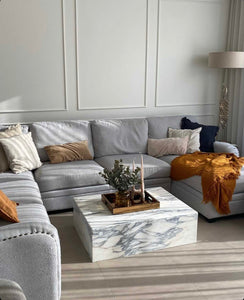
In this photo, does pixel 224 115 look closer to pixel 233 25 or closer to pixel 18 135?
pixel 233 25

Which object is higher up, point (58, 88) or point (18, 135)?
point (58, 88)

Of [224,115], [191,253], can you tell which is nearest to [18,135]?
[191,253]

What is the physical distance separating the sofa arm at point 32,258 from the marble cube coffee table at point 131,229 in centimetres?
54

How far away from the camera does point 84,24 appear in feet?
13.6

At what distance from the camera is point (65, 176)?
3.41 m

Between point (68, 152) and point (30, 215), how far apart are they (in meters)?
1.47

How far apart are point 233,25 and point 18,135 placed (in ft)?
10.7

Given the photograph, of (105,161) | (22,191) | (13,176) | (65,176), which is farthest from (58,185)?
(105,161)

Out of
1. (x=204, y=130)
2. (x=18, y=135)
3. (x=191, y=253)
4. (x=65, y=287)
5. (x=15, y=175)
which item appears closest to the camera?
(x=65, y=287)

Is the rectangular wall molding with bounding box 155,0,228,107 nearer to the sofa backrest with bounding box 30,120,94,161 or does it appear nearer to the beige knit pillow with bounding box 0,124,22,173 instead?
the sofa backrest with bounding box 30,120,94,161

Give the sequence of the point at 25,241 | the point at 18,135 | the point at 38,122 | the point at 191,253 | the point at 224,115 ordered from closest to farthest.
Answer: the point at 25,241
the point at 191,253
the point at 18,135
the point at 38,122
the point at 224,115

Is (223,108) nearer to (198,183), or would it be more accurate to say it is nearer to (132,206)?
(198,183)

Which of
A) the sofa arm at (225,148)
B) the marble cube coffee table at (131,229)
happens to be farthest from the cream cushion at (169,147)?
the marble cube coffee table at (131,229)

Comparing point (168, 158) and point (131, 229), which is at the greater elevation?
point (168, 158)
